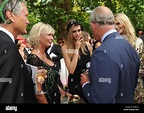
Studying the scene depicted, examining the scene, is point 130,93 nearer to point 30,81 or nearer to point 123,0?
point 30,81

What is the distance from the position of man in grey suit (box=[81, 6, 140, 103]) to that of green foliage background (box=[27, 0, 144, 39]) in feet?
6.70

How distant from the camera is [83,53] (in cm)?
330

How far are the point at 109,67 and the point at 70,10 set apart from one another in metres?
2.94

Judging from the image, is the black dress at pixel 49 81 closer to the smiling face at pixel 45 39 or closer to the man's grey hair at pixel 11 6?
the smiling face at pixel 45 39

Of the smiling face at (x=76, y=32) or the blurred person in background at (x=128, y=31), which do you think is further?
the smiling face at (x=76, y=32)

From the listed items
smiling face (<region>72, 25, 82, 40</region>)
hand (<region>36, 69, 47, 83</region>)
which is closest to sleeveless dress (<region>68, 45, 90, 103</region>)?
smiling face (<region>72, 25, 82, 40</region>)

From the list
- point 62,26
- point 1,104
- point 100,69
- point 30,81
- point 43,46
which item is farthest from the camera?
point 62,26

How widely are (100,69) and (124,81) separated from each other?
19 centimetres

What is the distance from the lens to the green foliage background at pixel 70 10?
14.4ft

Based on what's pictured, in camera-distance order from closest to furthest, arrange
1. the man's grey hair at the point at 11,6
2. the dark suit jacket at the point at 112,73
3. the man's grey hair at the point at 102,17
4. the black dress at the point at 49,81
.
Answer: the man's grey hair at the point at 11,6 < the dark suit jacket at the point at 112,73 < the man's grey hair at the point at 102,17 < the black dress at the point at 49,81

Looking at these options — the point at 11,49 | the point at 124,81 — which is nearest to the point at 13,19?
the point at 11,49

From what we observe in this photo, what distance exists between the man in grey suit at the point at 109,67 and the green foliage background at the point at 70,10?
2042 mm

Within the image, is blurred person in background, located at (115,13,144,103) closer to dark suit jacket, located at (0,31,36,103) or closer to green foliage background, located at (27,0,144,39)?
green foliage background, located at (27,0,144,39)
